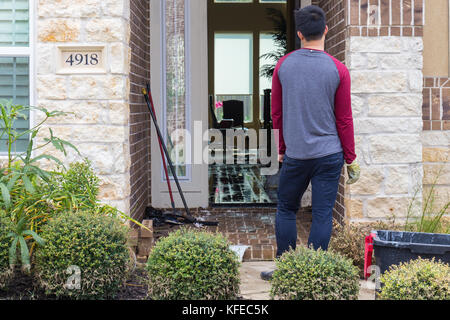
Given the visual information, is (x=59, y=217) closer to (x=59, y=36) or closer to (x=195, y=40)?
(x=59, y=36)

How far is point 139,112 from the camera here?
19.1ft

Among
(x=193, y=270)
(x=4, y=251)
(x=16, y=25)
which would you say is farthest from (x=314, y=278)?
(x=16, y=25)

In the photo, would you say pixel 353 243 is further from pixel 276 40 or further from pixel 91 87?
pixel 276 40

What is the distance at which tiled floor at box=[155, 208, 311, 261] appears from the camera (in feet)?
15.7

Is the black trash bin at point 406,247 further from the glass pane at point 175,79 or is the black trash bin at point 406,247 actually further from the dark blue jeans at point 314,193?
the glass pane at point 175,79

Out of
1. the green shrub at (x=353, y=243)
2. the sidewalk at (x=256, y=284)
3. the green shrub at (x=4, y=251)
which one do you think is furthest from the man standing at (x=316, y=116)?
the green shrub at (x=4, y=251)

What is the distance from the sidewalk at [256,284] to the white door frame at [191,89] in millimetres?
2195

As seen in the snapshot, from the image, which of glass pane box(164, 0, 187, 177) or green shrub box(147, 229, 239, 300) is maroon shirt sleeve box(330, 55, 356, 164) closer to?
green shrub box(147, 229, 239, 300)

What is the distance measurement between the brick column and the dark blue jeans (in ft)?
3.65

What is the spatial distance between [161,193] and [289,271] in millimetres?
3795

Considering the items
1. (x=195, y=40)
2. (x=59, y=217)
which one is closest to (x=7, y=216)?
(x=59, y=217)

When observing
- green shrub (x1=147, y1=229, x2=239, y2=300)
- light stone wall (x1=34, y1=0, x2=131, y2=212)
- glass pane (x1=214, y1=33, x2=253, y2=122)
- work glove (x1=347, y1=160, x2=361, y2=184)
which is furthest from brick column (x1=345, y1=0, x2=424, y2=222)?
glass pane (x1=214, y1=33, x2=253, y2=122)

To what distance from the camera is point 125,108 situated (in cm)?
481
